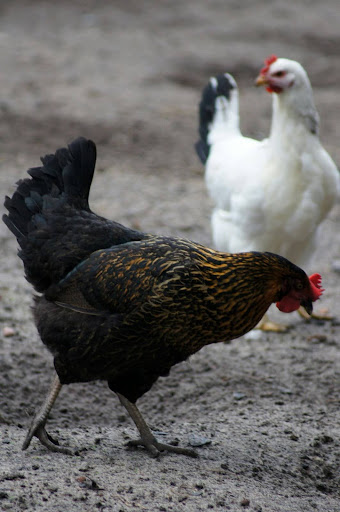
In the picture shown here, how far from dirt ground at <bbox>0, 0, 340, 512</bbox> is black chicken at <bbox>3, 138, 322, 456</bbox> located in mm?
356

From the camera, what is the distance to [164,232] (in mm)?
6496

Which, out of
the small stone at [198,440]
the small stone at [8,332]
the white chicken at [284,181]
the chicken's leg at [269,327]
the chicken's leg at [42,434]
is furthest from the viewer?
the chicken's leg at [269,327]

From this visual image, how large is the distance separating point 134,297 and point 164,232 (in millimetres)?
3422

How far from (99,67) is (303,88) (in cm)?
615

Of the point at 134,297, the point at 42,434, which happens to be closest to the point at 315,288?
the point at 134,297

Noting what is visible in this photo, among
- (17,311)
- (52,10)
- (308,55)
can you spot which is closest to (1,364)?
(17,311)

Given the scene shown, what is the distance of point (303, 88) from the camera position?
4930 millimetres

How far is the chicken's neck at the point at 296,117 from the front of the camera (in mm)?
4926

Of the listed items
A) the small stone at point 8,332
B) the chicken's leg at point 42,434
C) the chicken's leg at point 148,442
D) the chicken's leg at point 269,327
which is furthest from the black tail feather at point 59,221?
the chicken's leg at point 269,327

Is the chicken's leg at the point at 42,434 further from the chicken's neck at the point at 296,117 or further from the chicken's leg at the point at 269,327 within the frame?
the chicken's neck at the point at 296,117

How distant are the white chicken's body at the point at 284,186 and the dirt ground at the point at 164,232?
0.74 metres

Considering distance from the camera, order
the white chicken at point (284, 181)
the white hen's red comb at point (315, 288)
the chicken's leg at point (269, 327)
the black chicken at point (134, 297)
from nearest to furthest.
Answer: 1. the black chicken at point (134, 297)
2. the white hen's red comb at point (315, 288)
3. the white chicken at point (284, 181)
4. the chicken's leg at point (269, 327)

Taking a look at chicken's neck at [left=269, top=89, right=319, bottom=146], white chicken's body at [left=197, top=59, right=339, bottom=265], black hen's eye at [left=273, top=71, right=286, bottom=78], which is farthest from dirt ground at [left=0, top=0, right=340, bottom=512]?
black hen's eye at [left=273, top=71, right=286, bottom=78]

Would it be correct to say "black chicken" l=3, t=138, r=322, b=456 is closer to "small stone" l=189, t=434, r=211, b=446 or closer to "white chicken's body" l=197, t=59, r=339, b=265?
"small stone" l=189, t=434, r=211, b=446
